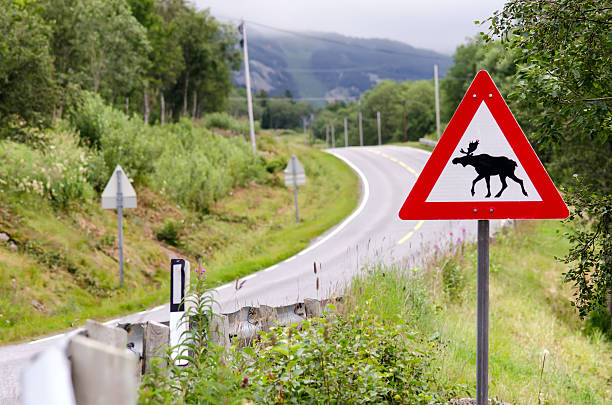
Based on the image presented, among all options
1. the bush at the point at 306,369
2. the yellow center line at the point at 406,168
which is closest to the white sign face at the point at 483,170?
the bush at the point at 306,369

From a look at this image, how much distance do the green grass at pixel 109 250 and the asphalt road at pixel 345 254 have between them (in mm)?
771

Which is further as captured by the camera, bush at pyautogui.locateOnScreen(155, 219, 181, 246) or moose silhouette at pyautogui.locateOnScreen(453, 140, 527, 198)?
bush at pyautogui.locateOnScreen(155, 219, 181, 246)

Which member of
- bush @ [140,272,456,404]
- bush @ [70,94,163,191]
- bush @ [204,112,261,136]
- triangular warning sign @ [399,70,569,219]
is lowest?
bush @ [140,272,456,404]

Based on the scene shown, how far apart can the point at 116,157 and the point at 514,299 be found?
43.2 feet

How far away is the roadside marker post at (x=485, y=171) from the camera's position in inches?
120

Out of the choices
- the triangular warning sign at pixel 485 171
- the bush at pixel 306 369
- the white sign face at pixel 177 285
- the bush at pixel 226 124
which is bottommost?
the bush at pixel 306 369

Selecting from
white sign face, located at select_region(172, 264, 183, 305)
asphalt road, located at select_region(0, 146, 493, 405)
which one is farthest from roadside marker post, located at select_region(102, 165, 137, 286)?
white sign face, located at select_region(172, 264, 183, 305)

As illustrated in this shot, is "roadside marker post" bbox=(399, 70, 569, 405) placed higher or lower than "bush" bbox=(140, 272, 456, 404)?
higher

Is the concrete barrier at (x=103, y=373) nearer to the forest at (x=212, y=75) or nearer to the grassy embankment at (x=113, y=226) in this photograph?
the forest at (x=212, y=75)

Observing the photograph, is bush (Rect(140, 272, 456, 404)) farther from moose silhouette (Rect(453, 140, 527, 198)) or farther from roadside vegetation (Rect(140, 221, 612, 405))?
moose silhouette (Rect(453, 140, 527, 198))

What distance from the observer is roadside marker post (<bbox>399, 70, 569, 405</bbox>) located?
120 inches

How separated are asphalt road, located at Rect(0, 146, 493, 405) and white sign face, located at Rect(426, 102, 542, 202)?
161cm

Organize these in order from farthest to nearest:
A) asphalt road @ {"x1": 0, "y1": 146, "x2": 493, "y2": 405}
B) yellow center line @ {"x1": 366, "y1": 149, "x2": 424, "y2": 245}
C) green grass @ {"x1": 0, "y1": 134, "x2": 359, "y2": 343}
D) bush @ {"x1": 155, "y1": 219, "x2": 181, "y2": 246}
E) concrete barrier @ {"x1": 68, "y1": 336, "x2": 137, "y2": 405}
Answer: yellow center line @ {"x1": 366, "y1": 149, "x2": 424, "y2": 245}, bush @ {"x1": 155, "y1": 219, "x2": 181, "y2": 246}, green grass @ {"x1": 0, "y1": 134, "x2": 359, "y2": 343}, asphalt road @ {"x1": 0, "y1": 146, "x2": 493, "y2": 405}, concrete barrier @ {"x1": 68, "y1": 336, "x2": 137, "y2": 405}

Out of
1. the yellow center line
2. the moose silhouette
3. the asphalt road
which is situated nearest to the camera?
the moose silhouette
